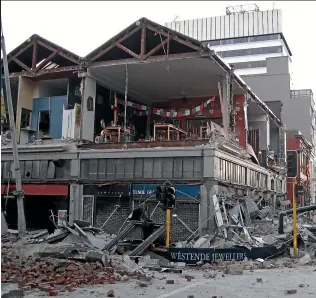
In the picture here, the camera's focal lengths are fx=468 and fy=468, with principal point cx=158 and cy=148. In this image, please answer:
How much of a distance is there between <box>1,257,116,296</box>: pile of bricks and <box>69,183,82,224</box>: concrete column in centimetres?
1355

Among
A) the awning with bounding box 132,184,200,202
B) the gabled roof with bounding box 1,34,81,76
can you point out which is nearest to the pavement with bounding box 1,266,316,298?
the awning with bounding box 132,184,200,202

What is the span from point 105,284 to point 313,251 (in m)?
11.2

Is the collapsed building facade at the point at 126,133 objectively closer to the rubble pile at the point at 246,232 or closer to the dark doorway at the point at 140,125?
the dark doorway at the point at 140,125

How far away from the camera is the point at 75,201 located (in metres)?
27.8

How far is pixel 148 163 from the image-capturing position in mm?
26625

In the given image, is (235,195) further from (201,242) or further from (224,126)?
(201,242)

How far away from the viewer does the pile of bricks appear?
11062 mm

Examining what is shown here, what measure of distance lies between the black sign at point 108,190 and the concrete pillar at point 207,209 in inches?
179

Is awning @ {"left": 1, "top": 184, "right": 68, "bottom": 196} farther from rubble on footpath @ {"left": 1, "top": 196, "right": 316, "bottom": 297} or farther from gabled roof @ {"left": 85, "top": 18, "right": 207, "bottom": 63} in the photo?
gabled roof @ {"left": 85, "top": 18, "right": 207, "bottom": 63}

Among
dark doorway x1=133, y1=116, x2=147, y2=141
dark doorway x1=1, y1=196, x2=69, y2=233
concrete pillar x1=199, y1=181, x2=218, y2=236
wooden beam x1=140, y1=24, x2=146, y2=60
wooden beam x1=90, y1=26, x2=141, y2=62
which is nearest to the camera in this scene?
concrete pillar x1=199, y1=181, x2=218, y2=236

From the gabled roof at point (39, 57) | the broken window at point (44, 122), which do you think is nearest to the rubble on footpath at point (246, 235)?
the gabled roof at point (39, 57)

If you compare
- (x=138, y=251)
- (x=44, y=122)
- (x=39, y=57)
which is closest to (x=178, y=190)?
(x=138, y=251)

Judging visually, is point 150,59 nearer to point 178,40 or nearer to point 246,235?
point 178,40

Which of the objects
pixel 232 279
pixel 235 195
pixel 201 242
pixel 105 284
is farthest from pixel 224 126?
pixel 105 284
